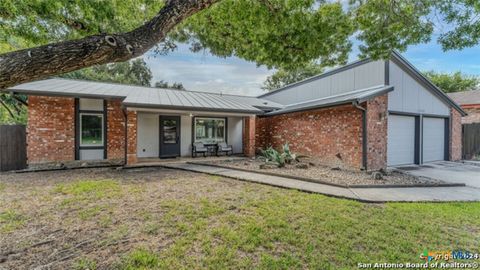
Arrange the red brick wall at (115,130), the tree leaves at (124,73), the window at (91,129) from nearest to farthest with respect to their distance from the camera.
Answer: the window at (91,129), the red brick wall at (115,130), the tree leaves at (124,73)

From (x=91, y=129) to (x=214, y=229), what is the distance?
29.9 ft

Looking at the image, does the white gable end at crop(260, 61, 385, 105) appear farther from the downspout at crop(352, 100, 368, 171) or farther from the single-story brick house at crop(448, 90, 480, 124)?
the single-story brick house at crop(448, 90, 480, 124)

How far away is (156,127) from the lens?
479 inches

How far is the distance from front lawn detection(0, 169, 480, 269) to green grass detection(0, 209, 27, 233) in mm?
15

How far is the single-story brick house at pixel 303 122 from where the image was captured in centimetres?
888

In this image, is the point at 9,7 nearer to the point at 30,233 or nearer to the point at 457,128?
the point at 30,233

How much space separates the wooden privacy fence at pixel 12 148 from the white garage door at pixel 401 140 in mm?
14756

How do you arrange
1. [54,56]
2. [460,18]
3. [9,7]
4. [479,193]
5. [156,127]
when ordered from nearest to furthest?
[54,56] < [9,7] < [460,18] < [479,193] < [156,127]

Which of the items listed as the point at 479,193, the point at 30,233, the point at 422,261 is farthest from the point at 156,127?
the point at 479,193

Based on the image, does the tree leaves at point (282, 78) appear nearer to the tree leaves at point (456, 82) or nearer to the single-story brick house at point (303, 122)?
the tree leaves at point (456, 82)

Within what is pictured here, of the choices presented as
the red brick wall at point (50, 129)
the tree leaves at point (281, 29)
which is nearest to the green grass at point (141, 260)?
the tree leaves at point (281, 29)

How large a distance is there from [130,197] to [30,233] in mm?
1901

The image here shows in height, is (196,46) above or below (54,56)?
above

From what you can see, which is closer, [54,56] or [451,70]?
[54,56]
